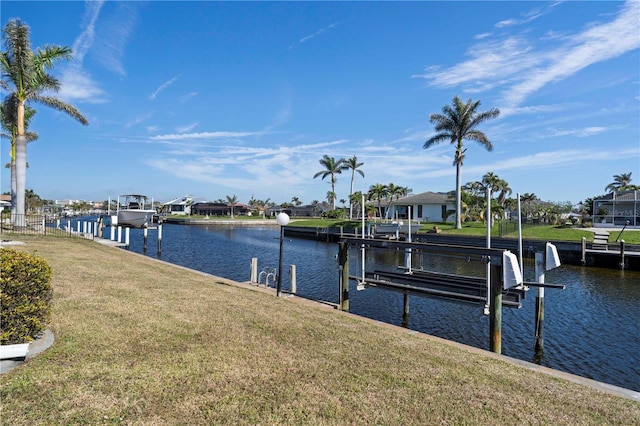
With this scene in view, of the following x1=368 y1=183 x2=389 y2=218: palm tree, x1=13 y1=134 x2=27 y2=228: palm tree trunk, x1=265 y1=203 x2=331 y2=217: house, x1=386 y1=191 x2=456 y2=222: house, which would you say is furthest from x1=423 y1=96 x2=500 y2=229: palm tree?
x1=265 y1=203 x2=331 y2=217: house

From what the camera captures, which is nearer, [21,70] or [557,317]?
[557,317]

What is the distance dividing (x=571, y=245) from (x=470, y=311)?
Answer: 1738 centimetres

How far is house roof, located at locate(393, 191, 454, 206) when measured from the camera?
54188mm

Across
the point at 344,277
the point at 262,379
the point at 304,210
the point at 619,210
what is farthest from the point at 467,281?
the point at 304,210

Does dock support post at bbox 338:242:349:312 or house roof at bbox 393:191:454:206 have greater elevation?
house roof at bbox 393:191:454:206

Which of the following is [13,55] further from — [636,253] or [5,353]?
[636,253]

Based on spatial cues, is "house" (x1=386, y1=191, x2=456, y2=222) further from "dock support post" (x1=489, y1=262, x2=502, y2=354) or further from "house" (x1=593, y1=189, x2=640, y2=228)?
"dock support post" (x1=489, y1=262, x2=502, y2=354)

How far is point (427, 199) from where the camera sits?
5559cm

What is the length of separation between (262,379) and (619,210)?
180 ft

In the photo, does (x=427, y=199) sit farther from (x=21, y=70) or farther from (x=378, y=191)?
(x=21, y=70)

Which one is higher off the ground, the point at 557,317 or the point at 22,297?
the point at 22,297

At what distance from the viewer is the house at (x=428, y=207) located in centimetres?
5345

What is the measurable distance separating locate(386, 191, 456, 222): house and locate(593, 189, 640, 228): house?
1712cm

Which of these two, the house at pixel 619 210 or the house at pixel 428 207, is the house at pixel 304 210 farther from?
the house at pixel 619 210
